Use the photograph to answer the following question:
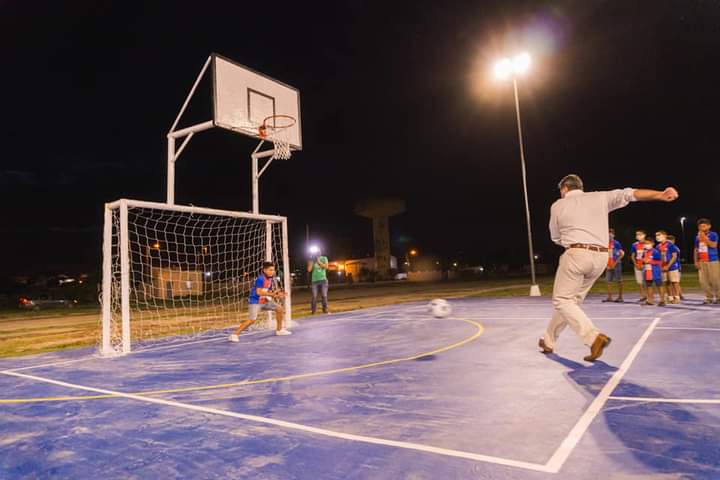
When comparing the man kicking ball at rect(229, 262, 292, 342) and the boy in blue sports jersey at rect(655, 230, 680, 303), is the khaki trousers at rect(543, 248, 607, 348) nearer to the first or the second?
the man kicking ball at rect(229, 262, 292, 342)

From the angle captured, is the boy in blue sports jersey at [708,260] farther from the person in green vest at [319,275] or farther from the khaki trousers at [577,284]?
the person in green vest at [319,275]

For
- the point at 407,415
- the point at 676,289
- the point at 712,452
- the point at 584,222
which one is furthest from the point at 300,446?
the point at 676,289

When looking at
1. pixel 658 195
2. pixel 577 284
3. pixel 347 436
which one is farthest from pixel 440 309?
pixel 347 436

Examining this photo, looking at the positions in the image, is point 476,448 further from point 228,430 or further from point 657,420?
point 228,430

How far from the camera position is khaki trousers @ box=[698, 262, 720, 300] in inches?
430

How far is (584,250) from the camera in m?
5.05

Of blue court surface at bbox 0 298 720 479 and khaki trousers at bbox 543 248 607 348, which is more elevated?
khaki trousers at bbox 543 248 607 348

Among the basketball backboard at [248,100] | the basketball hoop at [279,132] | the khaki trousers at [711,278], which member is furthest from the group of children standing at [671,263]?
the basketball backboard at [248,100]

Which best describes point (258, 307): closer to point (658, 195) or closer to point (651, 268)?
point (658, 195)

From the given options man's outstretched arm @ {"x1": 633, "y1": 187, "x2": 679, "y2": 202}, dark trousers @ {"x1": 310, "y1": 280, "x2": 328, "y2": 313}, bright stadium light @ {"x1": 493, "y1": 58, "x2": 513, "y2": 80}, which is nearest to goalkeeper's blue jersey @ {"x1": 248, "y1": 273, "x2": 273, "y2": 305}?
dark trousers @ {"x1": 310, "y1": 280, "x2": 328, "y2": 313}

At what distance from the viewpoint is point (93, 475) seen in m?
2.76

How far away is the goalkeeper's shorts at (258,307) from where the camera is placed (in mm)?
8828

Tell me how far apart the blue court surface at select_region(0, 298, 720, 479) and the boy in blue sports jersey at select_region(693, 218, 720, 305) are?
5048mm

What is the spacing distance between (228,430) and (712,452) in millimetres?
3296
